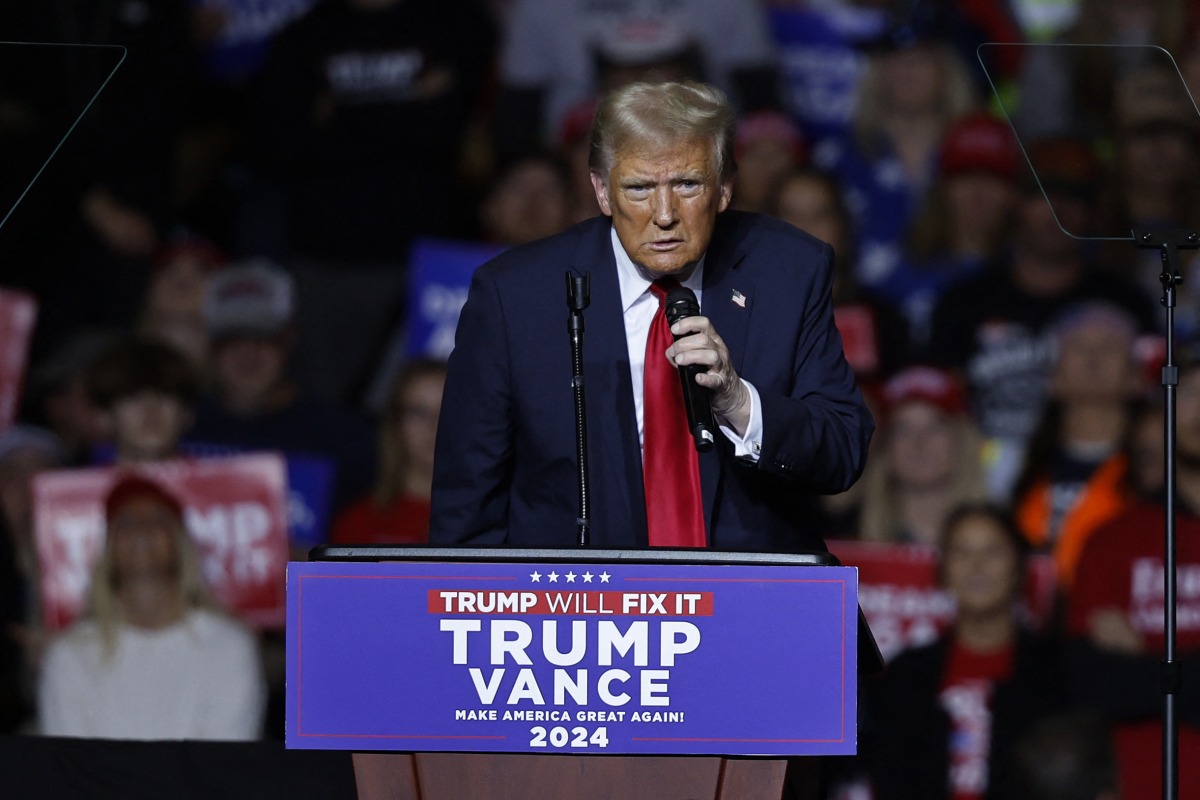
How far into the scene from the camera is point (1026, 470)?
5598 mm

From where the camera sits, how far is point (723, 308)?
9.56 feet

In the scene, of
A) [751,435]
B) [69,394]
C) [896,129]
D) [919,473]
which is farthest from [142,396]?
[751,435]

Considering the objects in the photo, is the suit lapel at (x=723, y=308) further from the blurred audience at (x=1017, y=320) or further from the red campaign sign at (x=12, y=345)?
the red campaign sign at (x=12, y=345)

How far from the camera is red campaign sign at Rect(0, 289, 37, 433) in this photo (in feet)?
19.0

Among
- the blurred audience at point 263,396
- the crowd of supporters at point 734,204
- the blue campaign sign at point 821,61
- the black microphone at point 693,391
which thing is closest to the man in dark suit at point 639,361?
the black microphone at point 693,391

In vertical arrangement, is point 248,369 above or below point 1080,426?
above

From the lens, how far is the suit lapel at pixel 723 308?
113 inches

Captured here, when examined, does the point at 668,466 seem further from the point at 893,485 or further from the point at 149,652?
the point at 893,485

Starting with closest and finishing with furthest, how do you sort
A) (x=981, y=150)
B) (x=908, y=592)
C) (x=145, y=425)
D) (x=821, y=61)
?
(x=908, y=592) < (x=145, y=425) < (x=981, y=150) < (x=821, y=61)

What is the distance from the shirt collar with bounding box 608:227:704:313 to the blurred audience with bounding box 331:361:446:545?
105 inches

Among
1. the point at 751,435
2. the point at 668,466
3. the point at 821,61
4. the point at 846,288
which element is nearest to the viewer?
the point at 751,435

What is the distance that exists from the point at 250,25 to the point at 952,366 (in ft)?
9.31

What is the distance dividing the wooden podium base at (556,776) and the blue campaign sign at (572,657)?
0.14ft

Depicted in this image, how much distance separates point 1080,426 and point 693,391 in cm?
334
